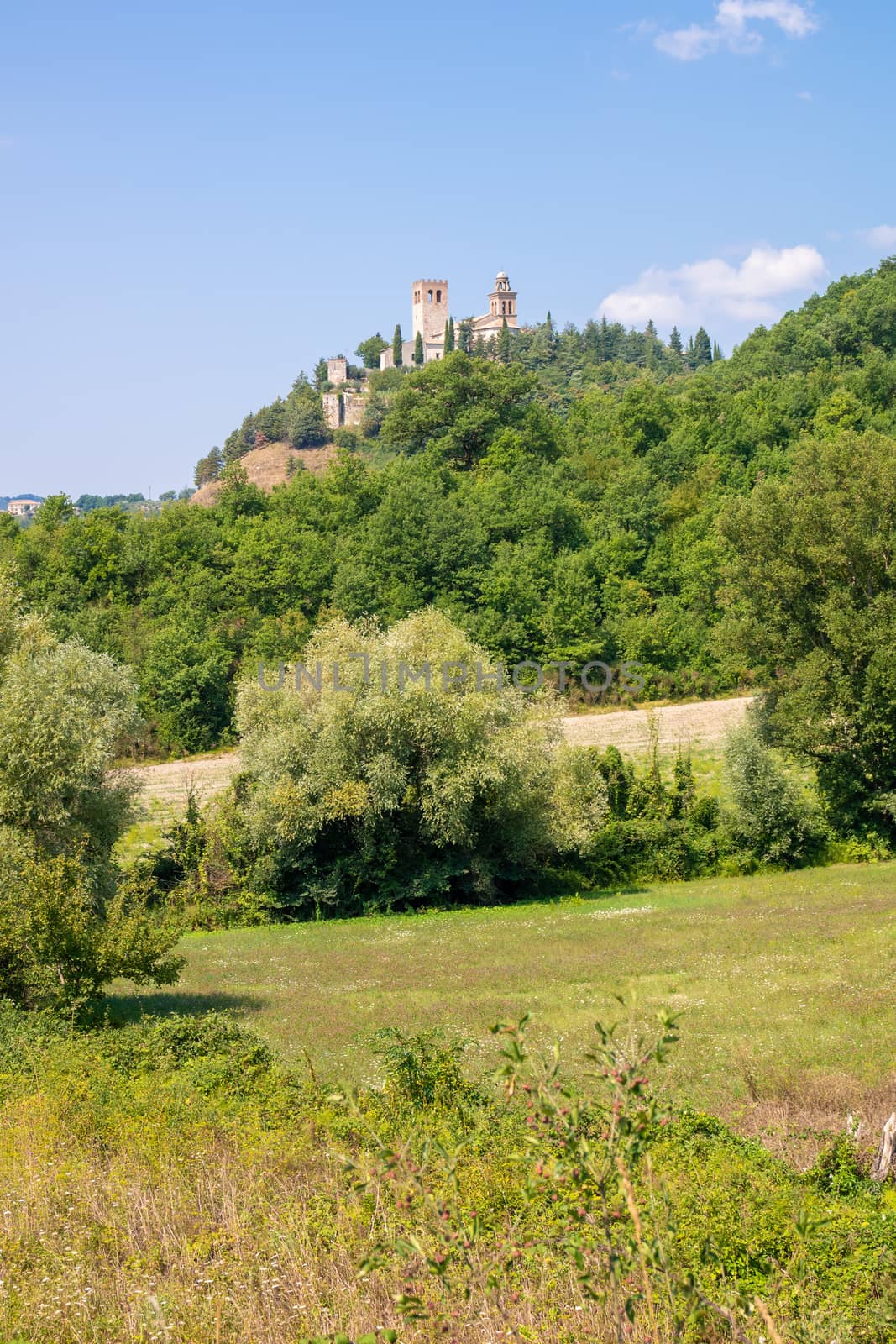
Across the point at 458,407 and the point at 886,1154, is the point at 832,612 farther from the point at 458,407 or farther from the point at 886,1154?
the point at 458,407

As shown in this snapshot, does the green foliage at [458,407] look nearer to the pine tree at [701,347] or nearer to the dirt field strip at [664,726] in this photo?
the dirt field strip at [664,726]

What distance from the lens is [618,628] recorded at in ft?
218

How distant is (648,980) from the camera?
72.8 feet

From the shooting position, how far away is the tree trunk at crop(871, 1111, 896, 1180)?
9.74m

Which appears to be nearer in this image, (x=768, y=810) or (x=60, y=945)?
(x=60, y=945)

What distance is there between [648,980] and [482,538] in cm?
5077

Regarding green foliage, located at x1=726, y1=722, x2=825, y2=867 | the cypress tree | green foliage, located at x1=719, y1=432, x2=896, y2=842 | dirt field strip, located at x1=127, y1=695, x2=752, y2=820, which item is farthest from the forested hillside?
the cypress tree

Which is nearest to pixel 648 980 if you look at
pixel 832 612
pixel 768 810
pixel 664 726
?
pixel 768 810

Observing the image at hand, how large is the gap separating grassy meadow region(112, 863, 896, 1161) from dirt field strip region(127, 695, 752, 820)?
11224 mm

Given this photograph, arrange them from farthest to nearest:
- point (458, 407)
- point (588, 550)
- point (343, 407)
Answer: point (343, 407)
point (458, 407)
point (588, 550)

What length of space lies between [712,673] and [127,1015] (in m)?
49.2

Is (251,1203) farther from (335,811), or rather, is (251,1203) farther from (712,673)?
(712,673)

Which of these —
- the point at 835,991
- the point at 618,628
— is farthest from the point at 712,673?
the point at 835,991

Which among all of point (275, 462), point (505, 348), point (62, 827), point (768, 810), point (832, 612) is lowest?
point (768, 810)
